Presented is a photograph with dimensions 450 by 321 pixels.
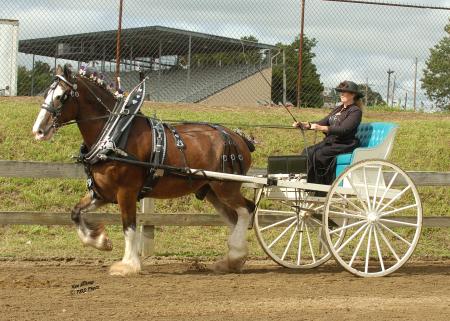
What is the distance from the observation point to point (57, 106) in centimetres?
797

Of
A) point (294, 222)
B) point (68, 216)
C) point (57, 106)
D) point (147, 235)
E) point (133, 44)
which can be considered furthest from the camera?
point (133, 44)

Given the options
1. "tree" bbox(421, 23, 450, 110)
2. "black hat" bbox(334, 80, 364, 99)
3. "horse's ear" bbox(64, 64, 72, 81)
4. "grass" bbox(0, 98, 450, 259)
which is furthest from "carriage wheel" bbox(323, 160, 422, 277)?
"tree" bbox(421, 23, 450, 110)

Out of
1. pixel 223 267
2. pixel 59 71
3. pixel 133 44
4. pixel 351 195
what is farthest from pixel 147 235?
pixel 133 44

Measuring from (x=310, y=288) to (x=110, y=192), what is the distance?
230cm

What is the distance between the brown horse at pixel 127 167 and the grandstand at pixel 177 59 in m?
6.93

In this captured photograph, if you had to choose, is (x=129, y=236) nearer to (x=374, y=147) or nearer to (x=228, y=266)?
(x=228, y=266)

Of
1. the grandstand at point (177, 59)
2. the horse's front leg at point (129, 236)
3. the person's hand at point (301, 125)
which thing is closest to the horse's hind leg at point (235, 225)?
the person's hand at point (301, 125)

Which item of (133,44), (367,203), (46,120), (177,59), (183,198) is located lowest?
(183,198)

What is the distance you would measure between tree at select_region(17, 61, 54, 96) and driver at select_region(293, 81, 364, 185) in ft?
27.5

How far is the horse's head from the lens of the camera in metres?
7.83

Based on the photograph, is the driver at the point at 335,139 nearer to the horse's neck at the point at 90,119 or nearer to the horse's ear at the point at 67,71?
the horse's neck at the point at 90,119

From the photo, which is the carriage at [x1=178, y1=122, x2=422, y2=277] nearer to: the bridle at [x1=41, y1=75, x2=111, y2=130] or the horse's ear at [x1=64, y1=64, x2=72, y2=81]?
the bridle at [x1=41, y1=75, x2=111, y2=130]

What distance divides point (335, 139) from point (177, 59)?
397 inches

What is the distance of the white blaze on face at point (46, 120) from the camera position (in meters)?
7.80
